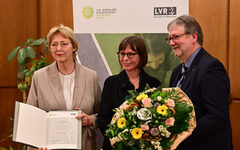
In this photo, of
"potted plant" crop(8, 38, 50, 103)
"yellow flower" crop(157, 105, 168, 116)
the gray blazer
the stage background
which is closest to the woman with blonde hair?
the gray blazer

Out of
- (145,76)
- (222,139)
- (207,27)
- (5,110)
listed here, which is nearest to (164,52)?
(207,27)

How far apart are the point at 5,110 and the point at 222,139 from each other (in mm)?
3334

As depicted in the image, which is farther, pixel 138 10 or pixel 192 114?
pixel 138 10

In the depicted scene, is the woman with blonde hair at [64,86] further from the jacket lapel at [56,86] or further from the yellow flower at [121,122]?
the yellow flower at [121,122]

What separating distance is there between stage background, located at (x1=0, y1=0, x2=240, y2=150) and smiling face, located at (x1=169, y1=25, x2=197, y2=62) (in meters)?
1.37

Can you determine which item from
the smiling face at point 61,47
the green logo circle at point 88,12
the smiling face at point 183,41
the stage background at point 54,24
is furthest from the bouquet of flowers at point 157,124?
the green logo circle at point 88,12

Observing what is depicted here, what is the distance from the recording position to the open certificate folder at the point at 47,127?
8.04 feet

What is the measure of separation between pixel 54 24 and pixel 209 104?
9.32 feet

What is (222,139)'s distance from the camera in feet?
7.06

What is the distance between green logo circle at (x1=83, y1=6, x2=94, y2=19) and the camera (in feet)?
12.2

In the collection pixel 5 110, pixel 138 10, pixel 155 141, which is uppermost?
pixel 138 10

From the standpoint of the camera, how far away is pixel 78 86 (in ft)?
9.62

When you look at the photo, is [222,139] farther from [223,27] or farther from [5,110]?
[5,110]

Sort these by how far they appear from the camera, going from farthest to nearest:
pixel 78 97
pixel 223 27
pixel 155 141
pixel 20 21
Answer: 1. pixel 20 21
2. pixel 223 27
3. pixel 78 97
4. pixel 155 141
